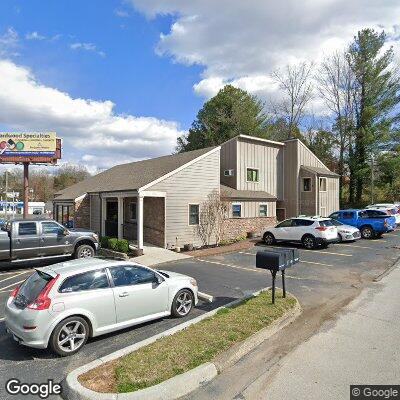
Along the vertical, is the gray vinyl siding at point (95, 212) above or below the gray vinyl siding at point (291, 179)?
below

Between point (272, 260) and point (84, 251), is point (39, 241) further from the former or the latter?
point (272, 260)

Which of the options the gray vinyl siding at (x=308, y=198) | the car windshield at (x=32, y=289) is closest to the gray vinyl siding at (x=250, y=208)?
the gray vinyl siding at (x=308, y=198)

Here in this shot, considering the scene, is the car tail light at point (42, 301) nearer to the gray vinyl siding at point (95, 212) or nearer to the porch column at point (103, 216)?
the porch column at point (103, 216)

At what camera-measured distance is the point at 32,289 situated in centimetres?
637

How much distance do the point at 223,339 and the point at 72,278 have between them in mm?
2831

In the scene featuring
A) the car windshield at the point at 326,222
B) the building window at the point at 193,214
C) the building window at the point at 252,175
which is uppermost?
the building window at the point at 252,175

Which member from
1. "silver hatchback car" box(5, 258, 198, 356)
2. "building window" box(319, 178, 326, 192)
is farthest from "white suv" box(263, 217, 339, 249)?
"silver hatchback car" box(5, 258, 198, 356)

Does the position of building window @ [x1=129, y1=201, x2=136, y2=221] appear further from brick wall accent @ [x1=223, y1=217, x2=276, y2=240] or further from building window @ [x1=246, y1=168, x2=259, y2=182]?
building window @ [x1=246, y1=168, x2=259, y2=182]

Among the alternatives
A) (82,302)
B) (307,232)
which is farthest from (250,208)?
(82,302)

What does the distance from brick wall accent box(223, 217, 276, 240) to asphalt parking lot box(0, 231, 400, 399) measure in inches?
99.4

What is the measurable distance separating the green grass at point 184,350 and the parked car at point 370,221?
54.4 ft

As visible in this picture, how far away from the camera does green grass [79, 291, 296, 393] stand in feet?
16.2

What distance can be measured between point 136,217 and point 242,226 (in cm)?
661

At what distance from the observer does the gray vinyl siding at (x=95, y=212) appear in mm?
Result: 22761
